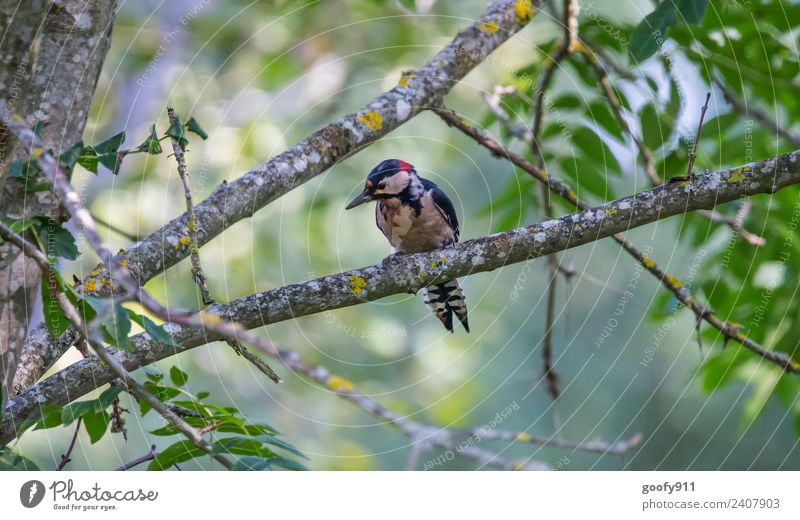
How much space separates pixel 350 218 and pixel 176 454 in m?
3.12

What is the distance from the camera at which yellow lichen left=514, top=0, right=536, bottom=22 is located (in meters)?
3.07

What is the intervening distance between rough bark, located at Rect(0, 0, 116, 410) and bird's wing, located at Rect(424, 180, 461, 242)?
1.55 m

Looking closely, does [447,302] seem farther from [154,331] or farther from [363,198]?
[154,331]

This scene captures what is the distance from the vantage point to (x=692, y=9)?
2367 millimetres

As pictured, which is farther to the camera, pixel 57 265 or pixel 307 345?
pixel 307 345

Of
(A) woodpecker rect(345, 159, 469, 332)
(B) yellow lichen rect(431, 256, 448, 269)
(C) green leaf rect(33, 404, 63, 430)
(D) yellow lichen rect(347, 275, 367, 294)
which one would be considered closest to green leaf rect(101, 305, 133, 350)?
(C) green leaf rect(33, 404, 63, 430)

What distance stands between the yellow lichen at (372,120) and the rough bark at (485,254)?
21.5 inches

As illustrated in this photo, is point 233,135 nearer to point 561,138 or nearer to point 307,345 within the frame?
point 307,345

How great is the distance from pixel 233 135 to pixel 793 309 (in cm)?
354

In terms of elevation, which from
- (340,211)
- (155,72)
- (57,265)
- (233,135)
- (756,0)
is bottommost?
(57,265)

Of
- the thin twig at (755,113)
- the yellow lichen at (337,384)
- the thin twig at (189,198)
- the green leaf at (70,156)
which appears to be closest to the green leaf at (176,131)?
the thin twig at (189,198)

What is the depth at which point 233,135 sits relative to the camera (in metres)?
5.05

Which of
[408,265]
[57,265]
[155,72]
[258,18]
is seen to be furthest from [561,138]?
[258,18]

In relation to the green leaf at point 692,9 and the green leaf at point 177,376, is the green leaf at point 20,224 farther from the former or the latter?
the green leaf at point 692,9
